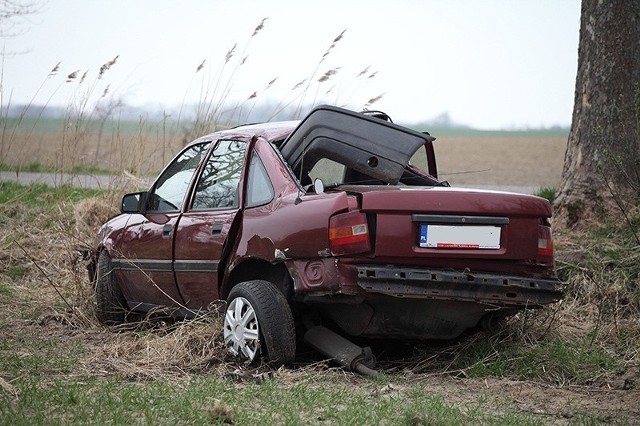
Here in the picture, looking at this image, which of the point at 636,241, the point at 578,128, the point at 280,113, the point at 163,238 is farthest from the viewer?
the point at 280,113

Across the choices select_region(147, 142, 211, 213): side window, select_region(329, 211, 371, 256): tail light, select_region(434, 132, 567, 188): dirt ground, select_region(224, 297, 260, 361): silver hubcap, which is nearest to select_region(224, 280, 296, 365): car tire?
select_region(224, 297, 260, 361): silver hubcap

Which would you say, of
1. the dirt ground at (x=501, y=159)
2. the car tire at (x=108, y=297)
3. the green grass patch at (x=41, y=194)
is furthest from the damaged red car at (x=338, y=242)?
the dirt ground at (x=501, y=159)

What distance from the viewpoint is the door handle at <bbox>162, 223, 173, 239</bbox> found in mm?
7918

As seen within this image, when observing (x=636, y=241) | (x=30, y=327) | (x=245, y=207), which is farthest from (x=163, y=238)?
(x=636, y=241)

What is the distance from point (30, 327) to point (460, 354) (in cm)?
390

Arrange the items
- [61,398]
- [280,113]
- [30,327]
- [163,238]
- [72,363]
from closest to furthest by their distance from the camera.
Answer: [61,398] < [72,363] < [163,238] < [30,327] < [280,113]

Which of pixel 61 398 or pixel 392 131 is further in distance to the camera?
pixel 392 131

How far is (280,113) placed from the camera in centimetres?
1276

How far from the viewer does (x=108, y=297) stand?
8789 millimetres

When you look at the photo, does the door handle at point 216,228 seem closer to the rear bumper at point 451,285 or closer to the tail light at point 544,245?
the rear bumper at point 451,285

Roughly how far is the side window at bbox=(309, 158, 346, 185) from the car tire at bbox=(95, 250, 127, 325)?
229 cm

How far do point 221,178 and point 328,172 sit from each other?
0.80 m

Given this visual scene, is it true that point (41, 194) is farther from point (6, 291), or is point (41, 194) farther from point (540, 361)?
point (540, 361)

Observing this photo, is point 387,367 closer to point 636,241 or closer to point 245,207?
point 245,207
